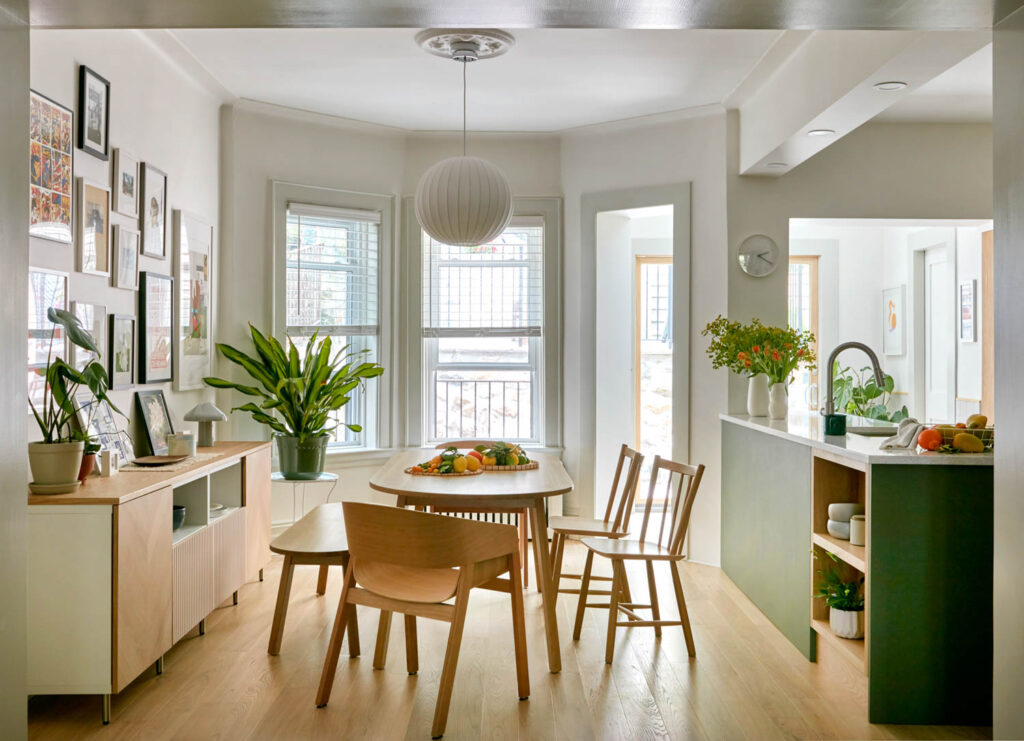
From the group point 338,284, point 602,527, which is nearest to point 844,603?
point 602,527

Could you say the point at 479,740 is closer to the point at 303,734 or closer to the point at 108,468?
the point at 303,734

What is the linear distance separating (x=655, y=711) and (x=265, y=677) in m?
1.47

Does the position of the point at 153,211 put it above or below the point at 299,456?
above

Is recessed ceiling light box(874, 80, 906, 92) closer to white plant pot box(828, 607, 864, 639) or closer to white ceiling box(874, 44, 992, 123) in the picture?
white ceiling box(874, 44, 992, 123)

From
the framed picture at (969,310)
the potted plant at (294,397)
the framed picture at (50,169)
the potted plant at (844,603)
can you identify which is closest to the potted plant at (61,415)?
the framed picture at (50,169)

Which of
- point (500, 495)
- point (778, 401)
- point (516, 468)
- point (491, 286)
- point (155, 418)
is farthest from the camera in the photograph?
point (491, 286)

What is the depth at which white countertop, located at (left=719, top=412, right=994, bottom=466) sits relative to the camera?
10.0 feet

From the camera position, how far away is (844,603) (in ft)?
11.2

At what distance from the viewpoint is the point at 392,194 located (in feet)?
20.5

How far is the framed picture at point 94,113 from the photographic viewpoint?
3607 mm

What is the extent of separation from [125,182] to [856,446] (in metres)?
3.22

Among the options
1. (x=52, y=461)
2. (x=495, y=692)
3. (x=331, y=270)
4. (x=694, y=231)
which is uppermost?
(x=694, y=231)

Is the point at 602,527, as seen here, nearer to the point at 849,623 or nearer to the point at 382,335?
the point at 849,623

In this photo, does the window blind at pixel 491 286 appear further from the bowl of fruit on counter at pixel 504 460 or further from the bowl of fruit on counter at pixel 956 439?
the bowl of fruit on counter at pixel 956 439
